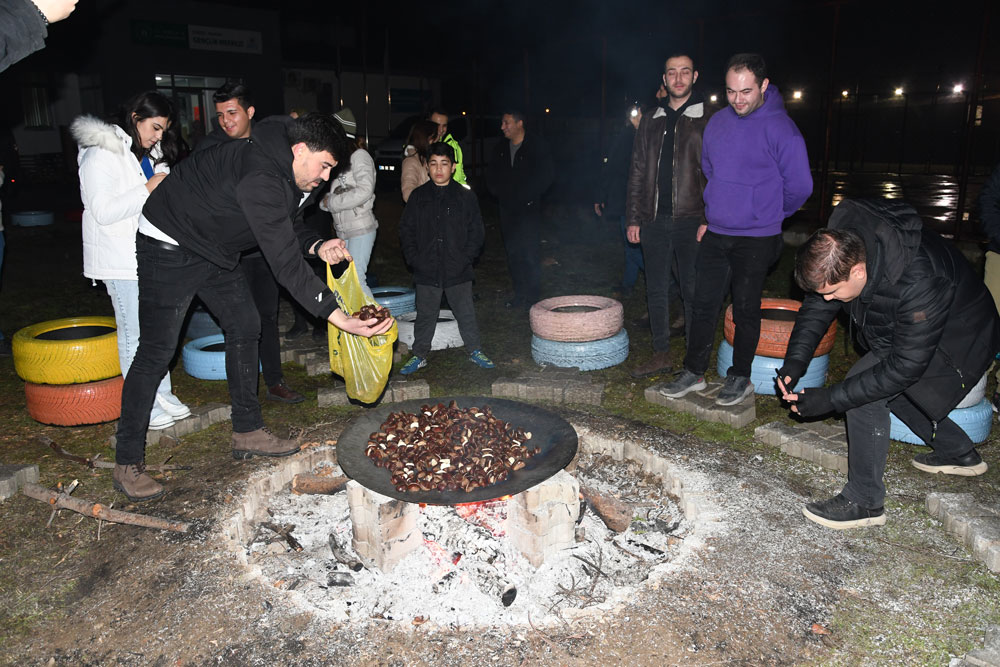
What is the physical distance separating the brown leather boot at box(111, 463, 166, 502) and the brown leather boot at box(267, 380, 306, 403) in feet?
4.74

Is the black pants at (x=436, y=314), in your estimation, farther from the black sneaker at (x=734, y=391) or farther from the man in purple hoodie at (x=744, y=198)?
the black sneaker at (x=734, y=391)

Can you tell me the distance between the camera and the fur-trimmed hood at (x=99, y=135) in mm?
3969

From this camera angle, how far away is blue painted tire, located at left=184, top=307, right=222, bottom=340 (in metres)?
6.55

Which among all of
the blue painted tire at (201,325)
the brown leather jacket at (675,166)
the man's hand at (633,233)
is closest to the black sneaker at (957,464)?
the brown leather jacket at (675,166)

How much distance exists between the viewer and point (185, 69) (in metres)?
22.0

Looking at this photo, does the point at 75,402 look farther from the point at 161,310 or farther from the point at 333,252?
the point at 333,252

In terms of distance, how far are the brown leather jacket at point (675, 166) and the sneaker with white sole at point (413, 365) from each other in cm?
207

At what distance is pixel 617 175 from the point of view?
25.5ft

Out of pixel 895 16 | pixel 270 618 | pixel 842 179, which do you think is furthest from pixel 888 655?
pixel 895 16

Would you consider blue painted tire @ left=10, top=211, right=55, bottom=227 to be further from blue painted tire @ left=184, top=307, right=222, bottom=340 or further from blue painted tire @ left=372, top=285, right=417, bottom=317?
blue painted tire @ left=372, top=285, right=417, bottom=317

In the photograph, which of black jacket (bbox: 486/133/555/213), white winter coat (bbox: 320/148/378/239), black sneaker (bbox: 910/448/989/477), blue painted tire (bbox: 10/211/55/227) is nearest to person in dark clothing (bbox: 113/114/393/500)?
white winter coat (bbox: 320/148/378/239)

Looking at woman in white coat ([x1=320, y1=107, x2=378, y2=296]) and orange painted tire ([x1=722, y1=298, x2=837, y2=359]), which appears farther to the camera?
woman in white coat ([x1=320, y1=107, x2=378, y2=296])

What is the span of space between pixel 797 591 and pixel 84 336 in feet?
15.2

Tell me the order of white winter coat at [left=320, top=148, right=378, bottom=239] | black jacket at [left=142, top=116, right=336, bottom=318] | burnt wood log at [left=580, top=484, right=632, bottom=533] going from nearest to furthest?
1. black jacket at [left=142, top=116, right=336, bottom=318]
2. burnt wood log at [left=580, top=484, right=632, bottom=533]
3. white winter coat at [left=320, top=148, right=378, bottom=239]
